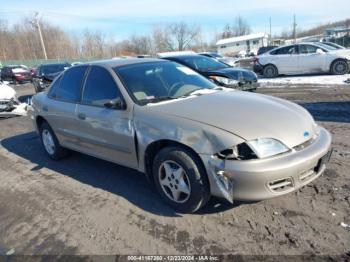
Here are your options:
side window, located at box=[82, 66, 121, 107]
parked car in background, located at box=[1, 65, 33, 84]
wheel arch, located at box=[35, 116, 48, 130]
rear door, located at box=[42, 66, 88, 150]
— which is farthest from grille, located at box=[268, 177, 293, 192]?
parked car in background, located at box=[1, 65, 33, 84]

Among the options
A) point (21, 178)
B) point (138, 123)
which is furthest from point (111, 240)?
point (21, 178)

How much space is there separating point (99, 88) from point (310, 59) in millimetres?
12875

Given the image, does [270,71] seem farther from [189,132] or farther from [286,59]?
[189,132]

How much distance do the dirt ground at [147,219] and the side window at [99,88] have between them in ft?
3.74

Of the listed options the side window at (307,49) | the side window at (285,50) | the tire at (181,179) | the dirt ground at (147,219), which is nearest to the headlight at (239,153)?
the tire at (181,179)

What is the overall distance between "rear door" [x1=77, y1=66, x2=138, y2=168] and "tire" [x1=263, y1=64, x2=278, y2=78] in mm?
13001

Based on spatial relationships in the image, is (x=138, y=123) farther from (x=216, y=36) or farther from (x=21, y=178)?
(x=216, y=36)

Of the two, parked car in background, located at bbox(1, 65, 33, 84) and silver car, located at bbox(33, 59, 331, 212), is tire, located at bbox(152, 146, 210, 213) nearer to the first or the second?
silver car, located at bbox(33, 59, 331, 212)

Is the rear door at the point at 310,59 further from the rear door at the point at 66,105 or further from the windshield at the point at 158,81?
the rear door at the point at 66,105

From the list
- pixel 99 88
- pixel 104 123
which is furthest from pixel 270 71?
pixel 104 123

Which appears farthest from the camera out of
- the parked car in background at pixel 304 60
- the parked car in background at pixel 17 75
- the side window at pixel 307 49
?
the parked car in background at pixel 17 75

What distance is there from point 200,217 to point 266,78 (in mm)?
13881

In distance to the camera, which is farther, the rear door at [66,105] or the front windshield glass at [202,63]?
the front windshield glass at [202,63]

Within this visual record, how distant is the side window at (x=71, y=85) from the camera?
474cm
